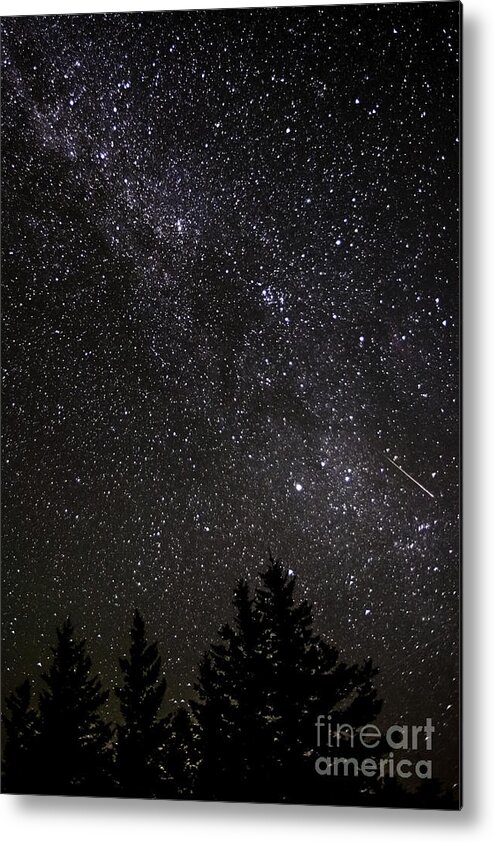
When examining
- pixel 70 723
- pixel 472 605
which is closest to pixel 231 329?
pixel 472 605

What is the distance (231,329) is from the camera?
167 centimetres

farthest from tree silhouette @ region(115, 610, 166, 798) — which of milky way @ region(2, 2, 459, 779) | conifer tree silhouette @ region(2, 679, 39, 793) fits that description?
conifer tree silhouette @ region(2, 679, 39, 793)

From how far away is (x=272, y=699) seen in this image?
64.5 inches

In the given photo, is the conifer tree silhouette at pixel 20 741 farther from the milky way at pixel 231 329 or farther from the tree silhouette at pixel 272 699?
the tree silhouette at pixel 272 699

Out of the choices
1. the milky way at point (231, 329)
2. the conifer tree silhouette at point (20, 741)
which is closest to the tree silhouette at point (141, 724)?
the milky way at point (231, 329)

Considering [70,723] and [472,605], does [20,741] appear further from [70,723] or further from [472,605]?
[472,605]

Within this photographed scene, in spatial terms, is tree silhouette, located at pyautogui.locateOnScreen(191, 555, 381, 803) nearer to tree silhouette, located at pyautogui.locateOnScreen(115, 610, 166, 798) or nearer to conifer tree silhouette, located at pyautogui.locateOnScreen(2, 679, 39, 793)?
tree silhouette, located at pyautogui.locateOnScreen(115, 610, 166, 798)

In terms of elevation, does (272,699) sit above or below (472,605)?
below

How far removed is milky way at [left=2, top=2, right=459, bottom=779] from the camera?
1.63 m

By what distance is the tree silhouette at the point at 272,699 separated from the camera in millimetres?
1622

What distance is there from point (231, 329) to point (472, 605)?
608mm

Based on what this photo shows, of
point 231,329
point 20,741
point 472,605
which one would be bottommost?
point 20,741

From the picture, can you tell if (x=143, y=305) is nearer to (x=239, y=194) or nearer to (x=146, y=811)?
(x=239, y=194)

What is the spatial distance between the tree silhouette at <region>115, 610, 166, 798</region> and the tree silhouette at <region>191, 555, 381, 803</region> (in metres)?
0.07
